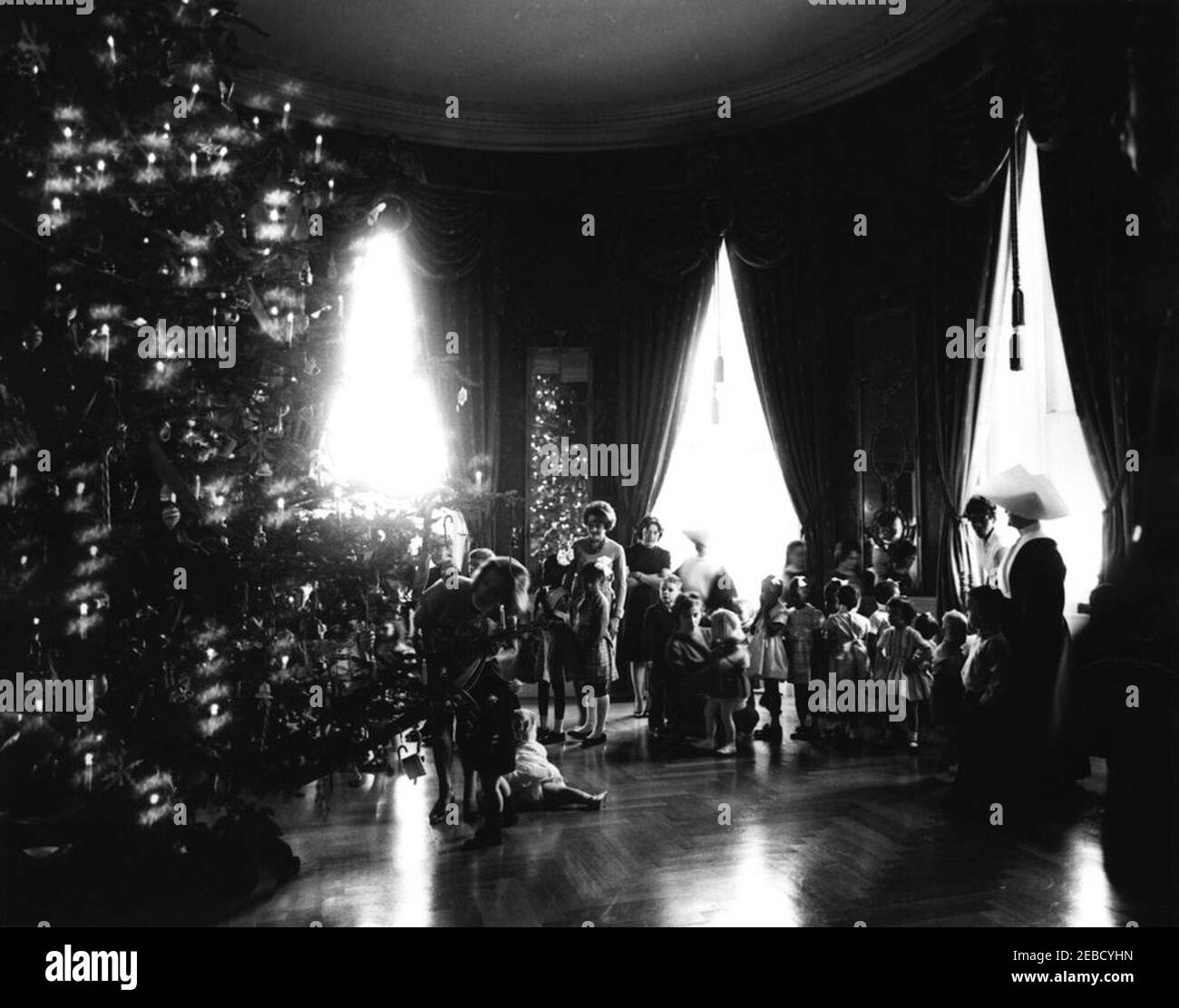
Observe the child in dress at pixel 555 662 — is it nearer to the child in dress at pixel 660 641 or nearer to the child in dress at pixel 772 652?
the child in dress at pixel 660 641

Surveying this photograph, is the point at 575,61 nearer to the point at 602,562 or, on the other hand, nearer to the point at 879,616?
the point at 602,562

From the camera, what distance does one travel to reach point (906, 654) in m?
5.22

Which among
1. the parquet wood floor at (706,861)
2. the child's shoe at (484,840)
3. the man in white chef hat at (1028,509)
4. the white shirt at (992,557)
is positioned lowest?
the parquet wood floor at (706,861)

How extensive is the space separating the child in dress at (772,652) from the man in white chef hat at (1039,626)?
162 centimetres

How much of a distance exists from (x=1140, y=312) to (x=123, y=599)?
4892mm

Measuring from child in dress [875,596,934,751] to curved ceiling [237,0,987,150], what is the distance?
3757mm

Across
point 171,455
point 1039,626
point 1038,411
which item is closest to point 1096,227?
point 1038,411

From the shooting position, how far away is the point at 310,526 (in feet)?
11.2

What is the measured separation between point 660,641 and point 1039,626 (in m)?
2.35

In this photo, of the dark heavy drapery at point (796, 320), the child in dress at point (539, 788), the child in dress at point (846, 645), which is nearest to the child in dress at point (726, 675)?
the child in dress at point (846, 645)

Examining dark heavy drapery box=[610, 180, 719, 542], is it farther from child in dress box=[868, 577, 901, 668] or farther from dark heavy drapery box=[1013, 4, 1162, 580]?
dark heavy drapery box=[1013, 4, 1162, 580]

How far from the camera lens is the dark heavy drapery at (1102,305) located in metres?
4.84

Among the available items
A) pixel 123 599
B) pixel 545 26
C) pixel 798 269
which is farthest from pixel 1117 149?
pixel 123 599
